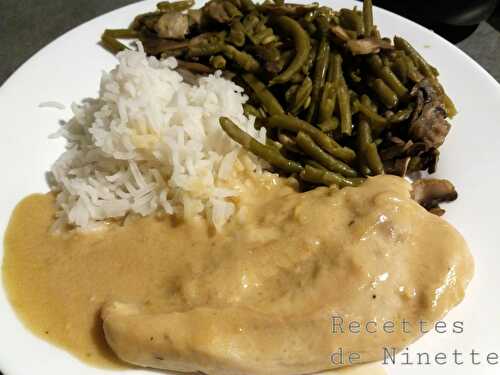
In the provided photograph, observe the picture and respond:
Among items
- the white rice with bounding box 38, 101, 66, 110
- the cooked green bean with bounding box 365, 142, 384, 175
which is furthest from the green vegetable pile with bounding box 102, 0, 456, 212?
the white rice with bounding box 38, 101, 66, 110

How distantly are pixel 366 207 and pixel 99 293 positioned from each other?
5.85 feet

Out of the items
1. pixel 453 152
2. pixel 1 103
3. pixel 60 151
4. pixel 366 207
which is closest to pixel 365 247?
pixel 366 207

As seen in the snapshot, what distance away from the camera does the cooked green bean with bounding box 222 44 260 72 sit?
4125mm

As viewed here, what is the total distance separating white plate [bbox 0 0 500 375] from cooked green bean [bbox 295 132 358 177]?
2.49 feet

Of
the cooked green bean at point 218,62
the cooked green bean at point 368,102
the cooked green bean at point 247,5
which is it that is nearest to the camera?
the cooked green bean at point 368,102

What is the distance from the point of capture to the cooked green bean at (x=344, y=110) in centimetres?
388

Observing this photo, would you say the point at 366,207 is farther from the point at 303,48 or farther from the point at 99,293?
the point at 99,293

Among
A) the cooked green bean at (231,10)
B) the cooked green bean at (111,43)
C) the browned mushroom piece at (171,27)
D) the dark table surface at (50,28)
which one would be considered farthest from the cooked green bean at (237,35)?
the dark table surface at (50,28)

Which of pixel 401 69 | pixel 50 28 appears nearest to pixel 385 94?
pixel 401 69

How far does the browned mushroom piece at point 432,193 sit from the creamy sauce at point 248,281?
0.54ft

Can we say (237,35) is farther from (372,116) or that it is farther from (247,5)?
(372,116)

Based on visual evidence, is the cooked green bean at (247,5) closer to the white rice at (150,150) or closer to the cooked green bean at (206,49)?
the cooked green bean at (206,49)

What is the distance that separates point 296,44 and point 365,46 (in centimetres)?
55

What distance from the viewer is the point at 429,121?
3801mm
